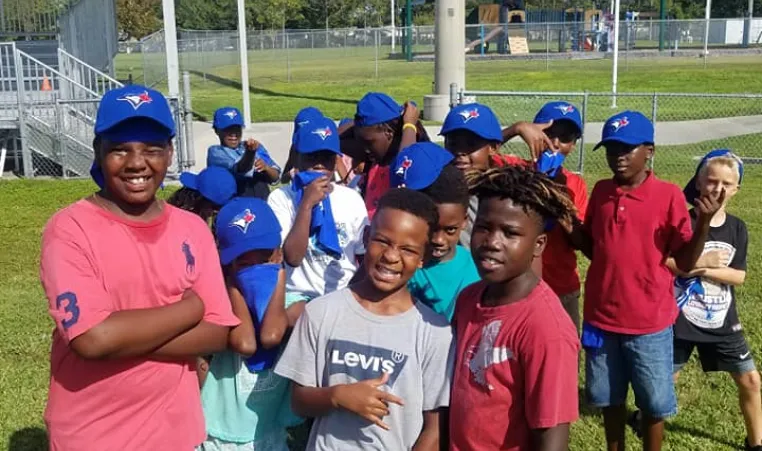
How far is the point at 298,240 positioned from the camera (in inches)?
134

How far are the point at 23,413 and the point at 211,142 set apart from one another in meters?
12.9

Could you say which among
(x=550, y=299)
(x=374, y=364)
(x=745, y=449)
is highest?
(x=550, y=299)

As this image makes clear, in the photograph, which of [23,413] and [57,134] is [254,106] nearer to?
[57,134]

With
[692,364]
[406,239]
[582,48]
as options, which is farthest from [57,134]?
[582,48]

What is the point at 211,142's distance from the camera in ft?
57.3

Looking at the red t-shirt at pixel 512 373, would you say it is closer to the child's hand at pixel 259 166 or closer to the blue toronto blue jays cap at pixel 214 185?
the blue toronto blue jays cap at pixel 214 185

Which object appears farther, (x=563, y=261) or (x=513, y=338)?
(x=563, y=261)

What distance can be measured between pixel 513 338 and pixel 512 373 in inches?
4.2

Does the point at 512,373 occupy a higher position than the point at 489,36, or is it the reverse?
the point at 489,36

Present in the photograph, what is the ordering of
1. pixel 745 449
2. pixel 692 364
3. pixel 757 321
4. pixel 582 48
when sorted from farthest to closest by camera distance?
pixel 582 48 < pixel 757 321 < pixel 692 364 < pixel 745 449

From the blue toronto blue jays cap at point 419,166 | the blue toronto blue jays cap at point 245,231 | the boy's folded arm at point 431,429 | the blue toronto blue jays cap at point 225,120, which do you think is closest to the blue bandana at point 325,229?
the blue toronto blue jays cap at point 419,166

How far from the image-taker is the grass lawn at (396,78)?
2367 centimetres

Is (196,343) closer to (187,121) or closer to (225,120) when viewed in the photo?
(225,120)

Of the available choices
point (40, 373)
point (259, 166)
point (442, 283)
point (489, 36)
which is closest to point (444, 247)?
point (442, 283)
